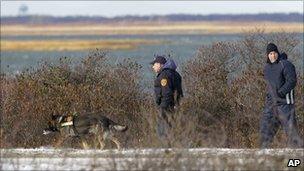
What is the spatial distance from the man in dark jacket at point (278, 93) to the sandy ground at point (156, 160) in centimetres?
134

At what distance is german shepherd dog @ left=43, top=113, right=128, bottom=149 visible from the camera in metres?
13.4

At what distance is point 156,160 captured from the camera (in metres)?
10.0

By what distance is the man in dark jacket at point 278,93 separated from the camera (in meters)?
13.0

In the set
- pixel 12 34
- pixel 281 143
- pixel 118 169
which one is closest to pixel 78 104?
pixel 281 143

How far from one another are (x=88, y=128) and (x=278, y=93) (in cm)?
286

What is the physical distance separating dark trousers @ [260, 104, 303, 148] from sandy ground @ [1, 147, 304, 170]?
1.14 meters

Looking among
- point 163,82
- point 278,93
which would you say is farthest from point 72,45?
point 278,93

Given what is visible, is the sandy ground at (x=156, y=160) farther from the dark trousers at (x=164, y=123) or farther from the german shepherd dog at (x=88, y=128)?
the german shepherd dog at (x=88, y=128)

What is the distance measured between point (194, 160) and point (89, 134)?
387cm

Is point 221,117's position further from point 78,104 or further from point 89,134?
point 89,134

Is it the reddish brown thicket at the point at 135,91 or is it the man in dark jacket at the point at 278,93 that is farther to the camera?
the reddish brown thicket at the point at 135,91

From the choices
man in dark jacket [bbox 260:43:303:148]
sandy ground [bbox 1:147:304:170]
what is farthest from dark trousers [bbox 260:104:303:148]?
sandy ground [bbox 1:147:304:170]

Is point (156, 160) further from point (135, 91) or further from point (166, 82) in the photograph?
point (135, 91)
